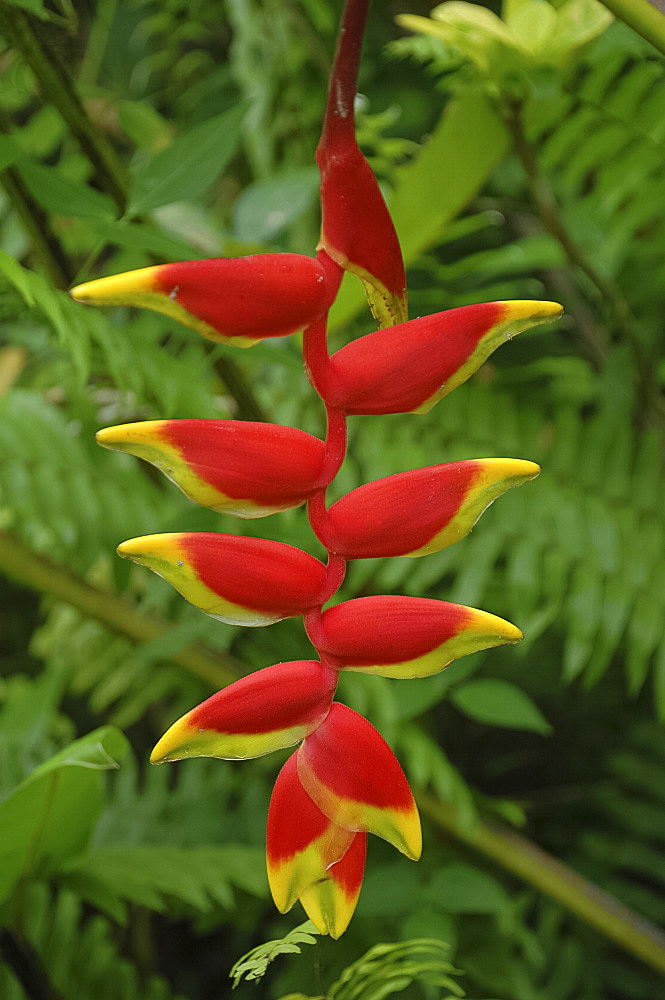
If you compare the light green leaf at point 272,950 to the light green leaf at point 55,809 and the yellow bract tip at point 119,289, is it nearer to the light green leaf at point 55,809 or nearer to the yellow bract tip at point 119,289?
the light green leaf at point 55,809

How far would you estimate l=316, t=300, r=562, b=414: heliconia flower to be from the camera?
0.22 meters

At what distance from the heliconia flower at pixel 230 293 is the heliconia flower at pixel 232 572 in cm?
5

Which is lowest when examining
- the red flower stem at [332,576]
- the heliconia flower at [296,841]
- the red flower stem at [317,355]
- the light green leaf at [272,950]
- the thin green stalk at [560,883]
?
the thin green stalk at [560,883]

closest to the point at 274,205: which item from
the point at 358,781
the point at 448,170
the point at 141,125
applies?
the point at 448,170

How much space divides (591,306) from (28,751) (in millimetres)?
637

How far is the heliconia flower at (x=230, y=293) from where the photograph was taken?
0.19 metres

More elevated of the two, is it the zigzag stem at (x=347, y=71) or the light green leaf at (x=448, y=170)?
the zigzag stem at (x=347, y=71)

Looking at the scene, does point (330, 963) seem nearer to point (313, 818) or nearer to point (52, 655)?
point (52, 655)

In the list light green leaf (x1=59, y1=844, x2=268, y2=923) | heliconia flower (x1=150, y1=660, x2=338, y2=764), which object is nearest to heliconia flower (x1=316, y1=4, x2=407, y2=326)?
heliconia flower (x1=150, y1=660, x2=338, y2=764)

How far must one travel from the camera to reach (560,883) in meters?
0.66

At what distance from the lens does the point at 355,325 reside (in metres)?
0.71

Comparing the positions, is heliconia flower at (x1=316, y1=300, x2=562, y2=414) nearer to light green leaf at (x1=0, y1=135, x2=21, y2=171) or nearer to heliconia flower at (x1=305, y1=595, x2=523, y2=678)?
heliconia flower at (x1=305, y1=595, x2=523, y2=678)

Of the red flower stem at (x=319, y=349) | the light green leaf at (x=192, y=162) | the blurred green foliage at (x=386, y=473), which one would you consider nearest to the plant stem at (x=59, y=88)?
the blurred green foliage at (x=386, y=473)

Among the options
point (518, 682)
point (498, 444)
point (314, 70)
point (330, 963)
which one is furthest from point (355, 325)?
point (330, 963)
